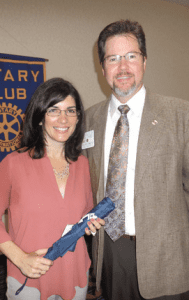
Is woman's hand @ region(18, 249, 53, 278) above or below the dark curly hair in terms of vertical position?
below

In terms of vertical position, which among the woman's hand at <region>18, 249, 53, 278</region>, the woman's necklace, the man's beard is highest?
the man's beard

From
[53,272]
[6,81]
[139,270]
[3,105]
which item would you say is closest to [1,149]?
[3,105]

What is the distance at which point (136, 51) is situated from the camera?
1.51 metres

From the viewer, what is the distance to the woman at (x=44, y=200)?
4.06ft

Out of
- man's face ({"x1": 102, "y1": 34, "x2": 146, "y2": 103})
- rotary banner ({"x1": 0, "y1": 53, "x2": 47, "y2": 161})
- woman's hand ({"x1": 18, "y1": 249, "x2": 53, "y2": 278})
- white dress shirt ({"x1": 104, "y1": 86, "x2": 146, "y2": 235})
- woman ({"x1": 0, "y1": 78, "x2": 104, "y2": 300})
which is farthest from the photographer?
rotary banner ({"x1": 0, "y1": 53, "x2": 47, "y2": 161})

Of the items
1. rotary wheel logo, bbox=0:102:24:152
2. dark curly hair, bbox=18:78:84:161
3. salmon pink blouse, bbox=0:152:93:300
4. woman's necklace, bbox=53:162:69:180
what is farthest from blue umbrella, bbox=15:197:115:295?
rotary wheel logo, bbox=0:102:24:152

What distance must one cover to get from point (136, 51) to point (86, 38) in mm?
2505

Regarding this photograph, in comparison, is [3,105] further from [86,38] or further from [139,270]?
[139,270]

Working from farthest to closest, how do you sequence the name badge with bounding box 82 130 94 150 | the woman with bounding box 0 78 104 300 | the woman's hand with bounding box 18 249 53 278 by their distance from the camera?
1. the name badge with bounding box 82 130 94 150
2. the woman with bounding box 0 78 104 300
3. the woman's hand with bounding box 18 249 53 278

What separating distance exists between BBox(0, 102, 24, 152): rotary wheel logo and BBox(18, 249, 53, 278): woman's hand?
7.42ft

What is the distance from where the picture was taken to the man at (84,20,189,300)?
4.30 ft

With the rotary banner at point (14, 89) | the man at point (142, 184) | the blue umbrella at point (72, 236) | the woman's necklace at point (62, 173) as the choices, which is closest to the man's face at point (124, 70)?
the man at point (142, 184)

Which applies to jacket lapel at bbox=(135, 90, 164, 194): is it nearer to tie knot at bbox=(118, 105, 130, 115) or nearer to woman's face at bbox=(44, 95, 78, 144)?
tie knot at bbox=(118, 105, 130, 115)

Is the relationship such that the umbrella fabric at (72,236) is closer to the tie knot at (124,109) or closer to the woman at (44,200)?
the woman at (44,200)
